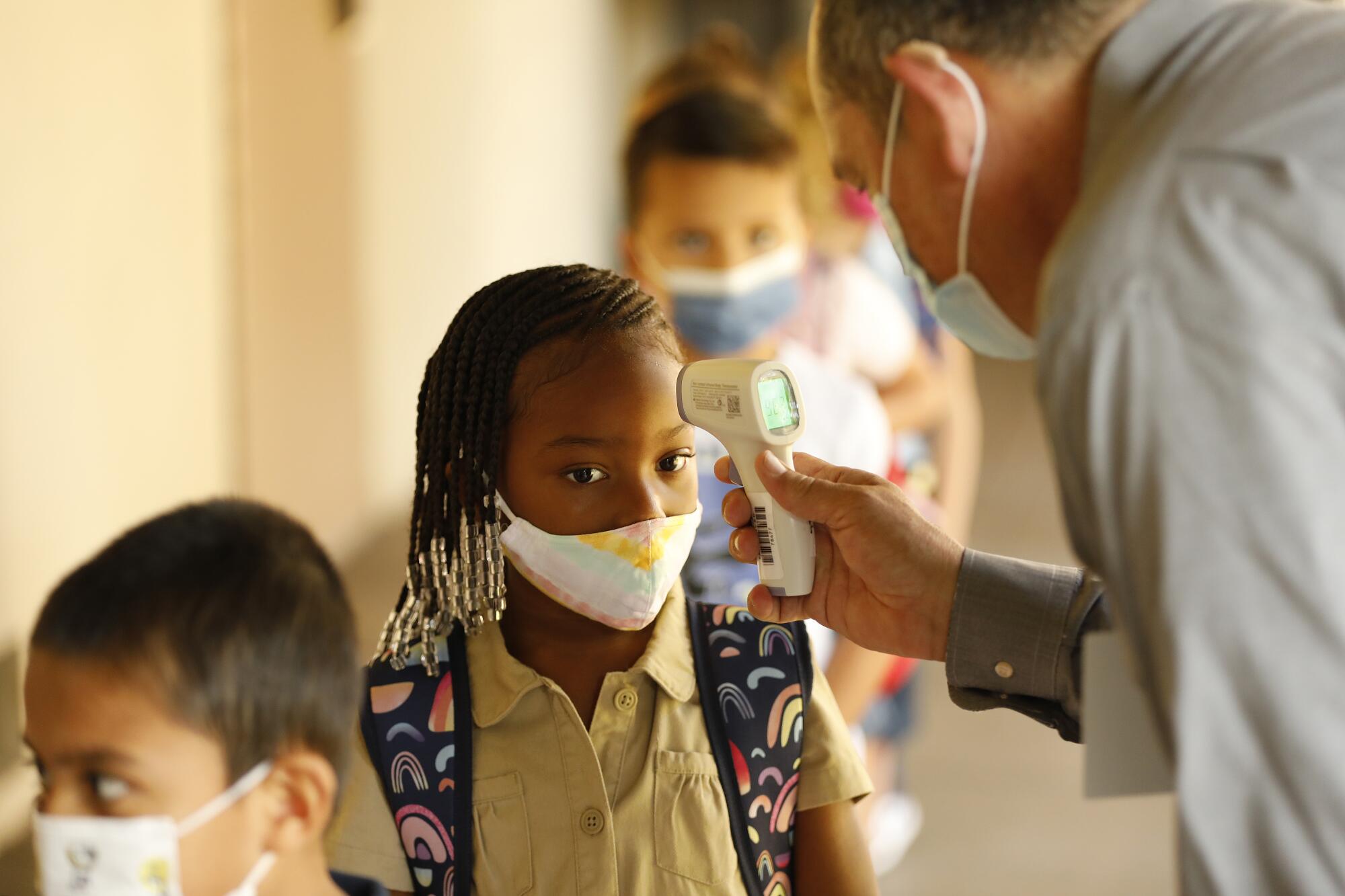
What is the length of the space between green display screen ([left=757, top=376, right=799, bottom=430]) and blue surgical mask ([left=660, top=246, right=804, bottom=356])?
4.62ft

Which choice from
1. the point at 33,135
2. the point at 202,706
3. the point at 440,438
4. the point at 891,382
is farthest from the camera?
the point at 891,382

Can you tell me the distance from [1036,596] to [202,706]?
0.86 metres

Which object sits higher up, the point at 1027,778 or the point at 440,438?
the point at 440,438

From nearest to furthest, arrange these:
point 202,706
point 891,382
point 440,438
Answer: point 202,706 → point 440,438 → point 891,382

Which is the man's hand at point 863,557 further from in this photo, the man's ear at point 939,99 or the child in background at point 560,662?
the man's ear at point 939,99

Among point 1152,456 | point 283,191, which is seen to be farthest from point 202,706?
point 283,191

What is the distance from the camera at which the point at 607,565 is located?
1.38 meters

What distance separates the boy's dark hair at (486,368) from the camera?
4.66ft

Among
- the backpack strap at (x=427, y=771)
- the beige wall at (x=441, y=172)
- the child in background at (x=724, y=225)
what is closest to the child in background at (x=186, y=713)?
the backpack strap at (x=427, y=771)

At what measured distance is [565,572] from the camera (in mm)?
1396

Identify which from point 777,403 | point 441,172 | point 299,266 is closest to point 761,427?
point 777,403

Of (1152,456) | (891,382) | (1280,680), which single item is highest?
(1152,456)

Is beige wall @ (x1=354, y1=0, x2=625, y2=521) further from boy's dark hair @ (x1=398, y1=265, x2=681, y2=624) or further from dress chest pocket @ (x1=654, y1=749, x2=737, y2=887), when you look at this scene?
dress chest pocket @ (x1=654, y1=749, x2=737, y2=887)

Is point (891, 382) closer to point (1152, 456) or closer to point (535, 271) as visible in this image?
point (535, 271)
